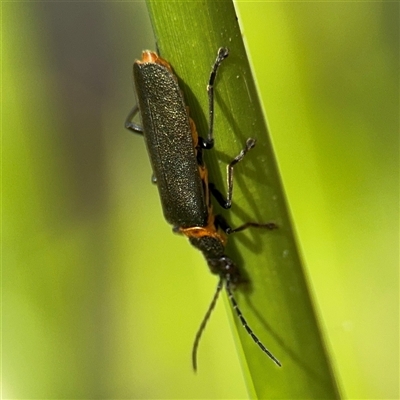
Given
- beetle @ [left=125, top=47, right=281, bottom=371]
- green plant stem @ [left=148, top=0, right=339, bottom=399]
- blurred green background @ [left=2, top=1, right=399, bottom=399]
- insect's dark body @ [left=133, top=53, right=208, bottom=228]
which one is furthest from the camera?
blurred green background @ [left=2, top=1, right=399, bottom=399]

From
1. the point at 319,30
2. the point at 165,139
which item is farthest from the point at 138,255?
the point at 319,30

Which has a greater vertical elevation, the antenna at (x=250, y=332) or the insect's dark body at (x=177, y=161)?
the insect's dark body at (x=177, y=161)

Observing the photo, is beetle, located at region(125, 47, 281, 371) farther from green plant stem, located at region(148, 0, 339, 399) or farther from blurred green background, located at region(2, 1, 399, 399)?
blurred green background, located at region(2, 1, 399, 399)

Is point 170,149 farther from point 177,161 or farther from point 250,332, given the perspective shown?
point 250,332

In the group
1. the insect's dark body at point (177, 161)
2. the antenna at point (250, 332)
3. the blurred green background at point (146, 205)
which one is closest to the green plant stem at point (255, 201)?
the antenna at point (250, 332)

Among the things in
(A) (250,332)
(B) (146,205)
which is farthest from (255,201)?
(B) (146,205)

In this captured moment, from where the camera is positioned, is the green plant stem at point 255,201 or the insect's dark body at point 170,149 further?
the insect's dark body at point 170,149

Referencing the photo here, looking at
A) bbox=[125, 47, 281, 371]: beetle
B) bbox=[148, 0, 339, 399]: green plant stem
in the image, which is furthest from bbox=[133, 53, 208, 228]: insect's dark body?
bbox=[148, 0, 339, 399]: green plant stem

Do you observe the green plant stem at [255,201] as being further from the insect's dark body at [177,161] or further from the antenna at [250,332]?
the insect's dark body at [177,161]
